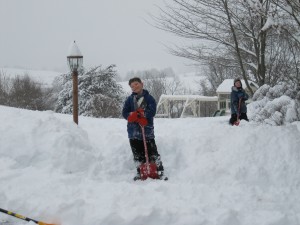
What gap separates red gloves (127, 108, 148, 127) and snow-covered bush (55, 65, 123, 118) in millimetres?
19433

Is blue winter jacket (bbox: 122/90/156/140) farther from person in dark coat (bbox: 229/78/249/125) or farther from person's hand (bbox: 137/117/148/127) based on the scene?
person in dark coat (bbox: 229/78/249/125)

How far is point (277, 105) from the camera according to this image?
A: 6.64 meters

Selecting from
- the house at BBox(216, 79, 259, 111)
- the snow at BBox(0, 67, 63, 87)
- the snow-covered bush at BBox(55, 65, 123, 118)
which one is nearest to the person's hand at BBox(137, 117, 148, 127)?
the snow-covered bush at BBox(55, 65, 123, 118)

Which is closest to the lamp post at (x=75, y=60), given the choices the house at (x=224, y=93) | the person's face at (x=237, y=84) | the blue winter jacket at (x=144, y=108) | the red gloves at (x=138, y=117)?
the blue winter jacket at (x=144, y=108)

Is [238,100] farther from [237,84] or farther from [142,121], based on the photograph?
[142,121]

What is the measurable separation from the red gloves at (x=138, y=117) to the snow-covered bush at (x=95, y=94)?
19433 millimetres

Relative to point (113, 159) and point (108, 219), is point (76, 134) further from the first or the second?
point (108, 219)

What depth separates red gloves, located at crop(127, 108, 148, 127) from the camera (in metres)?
5.88

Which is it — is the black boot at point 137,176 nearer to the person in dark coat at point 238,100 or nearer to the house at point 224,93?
the person in dark coat at point 238,100

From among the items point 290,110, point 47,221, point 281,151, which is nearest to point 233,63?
point 290,110

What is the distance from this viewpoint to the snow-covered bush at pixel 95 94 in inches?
1021

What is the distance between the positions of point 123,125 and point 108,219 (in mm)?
5011

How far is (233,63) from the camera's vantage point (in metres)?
8.96

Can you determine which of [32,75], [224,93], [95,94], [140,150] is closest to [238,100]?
[140,150]
